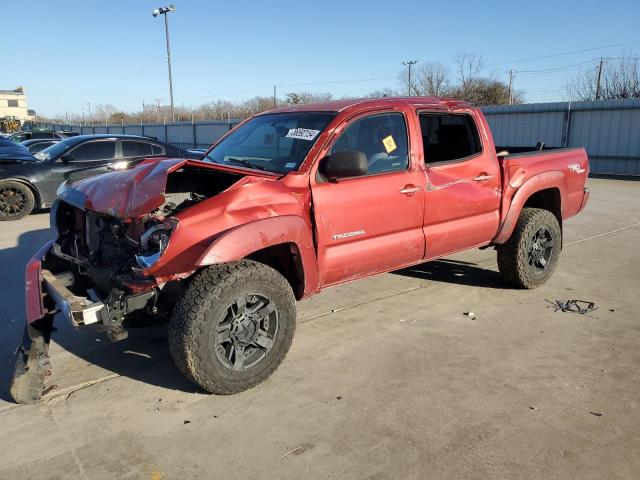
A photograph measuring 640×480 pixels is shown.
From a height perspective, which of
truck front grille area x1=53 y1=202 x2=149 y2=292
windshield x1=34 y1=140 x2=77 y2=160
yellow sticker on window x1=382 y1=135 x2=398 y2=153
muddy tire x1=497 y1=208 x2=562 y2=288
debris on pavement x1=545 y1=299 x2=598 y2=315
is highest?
yellow sticker on window x1=382 y1=135 x2=398 y2=153

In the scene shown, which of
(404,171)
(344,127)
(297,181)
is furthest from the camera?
(404,171)

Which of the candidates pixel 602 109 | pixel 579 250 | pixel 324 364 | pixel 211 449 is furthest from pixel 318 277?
pixel 602 109

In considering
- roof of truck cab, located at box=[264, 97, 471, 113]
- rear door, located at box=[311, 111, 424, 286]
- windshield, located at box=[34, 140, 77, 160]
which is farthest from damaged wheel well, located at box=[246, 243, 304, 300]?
windshield, located at box=[34, 140, 77, 160]

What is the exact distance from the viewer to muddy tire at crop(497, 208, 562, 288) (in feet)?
17.5

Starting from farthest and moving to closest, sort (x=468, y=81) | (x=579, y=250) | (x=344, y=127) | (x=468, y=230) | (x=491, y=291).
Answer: (x=468, y=81) → (x=579, y=250) → (x=491, y=291) → (x=468, y=230) → (x=344, y=127)

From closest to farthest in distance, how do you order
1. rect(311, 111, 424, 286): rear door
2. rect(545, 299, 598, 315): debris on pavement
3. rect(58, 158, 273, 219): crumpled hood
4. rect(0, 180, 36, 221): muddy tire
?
rect(58, 158, 273, 219): crumpled hood < rect(311, 111, 424, 286): rear door < rect(545, 299, 598, 315): debris on pavement < rect(0, 180, 36, 221): muddy tire

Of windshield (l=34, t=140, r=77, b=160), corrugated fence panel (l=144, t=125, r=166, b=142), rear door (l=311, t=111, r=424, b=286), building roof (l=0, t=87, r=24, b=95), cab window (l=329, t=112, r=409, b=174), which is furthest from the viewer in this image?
building roof (l=0, t=87, r=24, b=95)

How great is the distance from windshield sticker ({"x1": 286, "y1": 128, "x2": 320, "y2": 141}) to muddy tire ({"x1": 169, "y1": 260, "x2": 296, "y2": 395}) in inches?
45.3

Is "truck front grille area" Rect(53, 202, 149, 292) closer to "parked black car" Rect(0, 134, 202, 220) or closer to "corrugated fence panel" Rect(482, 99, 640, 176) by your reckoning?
"parked black car" Rect(0, 134, 202, 220)

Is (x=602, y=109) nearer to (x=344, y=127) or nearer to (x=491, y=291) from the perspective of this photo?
(x=491, y=291)

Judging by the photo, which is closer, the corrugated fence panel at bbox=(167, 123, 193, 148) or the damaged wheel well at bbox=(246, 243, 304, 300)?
the damaged wheel well at bbox=(246, 243, 304, 300)

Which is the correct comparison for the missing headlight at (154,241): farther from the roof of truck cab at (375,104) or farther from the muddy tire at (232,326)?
the roof of truck cab at (375,104)

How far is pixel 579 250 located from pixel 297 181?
17.4 feet

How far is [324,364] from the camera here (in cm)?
387
